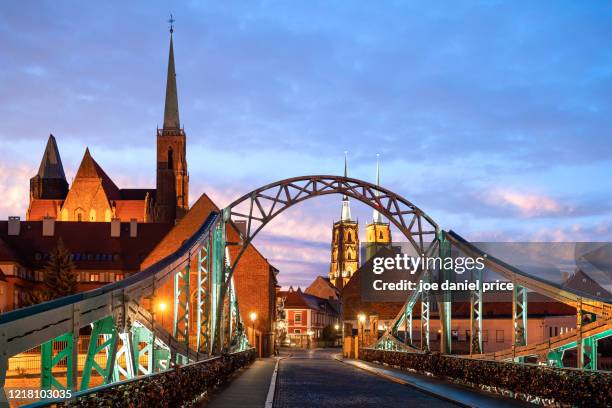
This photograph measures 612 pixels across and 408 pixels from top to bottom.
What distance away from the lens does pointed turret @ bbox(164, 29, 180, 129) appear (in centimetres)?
15438

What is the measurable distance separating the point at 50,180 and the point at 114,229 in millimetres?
45899

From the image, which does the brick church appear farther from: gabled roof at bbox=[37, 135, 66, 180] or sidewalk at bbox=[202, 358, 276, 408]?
sidewalk at bbox=[202, 358, 276, 408]

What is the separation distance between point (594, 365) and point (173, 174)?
128935 mm

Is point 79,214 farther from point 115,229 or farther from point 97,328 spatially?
point 97,328

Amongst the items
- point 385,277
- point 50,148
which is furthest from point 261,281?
point 50,148

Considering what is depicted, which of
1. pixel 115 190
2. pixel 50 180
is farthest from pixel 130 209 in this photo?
pixel 50 180

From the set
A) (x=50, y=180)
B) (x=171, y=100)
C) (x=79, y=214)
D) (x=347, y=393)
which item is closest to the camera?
(x=347, y=393)

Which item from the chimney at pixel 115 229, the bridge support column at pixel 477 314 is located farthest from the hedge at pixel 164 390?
the chimney at pixel 115 229

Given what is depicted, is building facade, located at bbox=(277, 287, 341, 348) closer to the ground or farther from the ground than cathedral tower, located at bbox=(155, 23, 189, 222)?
closer to the ground

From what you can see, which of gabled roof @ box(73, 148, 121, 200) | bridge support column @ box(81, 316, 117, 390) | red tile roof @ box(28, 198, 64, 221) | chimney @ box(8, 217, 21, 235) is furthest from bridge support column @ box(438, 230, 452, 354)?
red tile roof @ box(28, 198, 64, 221)

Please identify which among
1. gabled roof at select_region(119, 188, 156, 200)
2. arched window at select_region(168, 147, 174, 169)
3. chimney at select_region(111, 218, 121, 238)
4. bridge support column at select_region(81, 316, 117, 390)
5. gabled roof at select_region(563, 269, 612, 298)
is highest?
arched window at select_region(168, 147, 174, 169)

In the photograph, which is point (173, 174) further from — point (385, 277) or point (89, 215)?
point (385, 277)

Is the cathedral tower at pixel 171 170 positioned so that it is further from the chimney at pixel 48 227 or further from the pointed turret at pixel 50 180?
the chimney at pixel 48 227

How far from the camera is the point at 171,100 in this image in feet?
516
